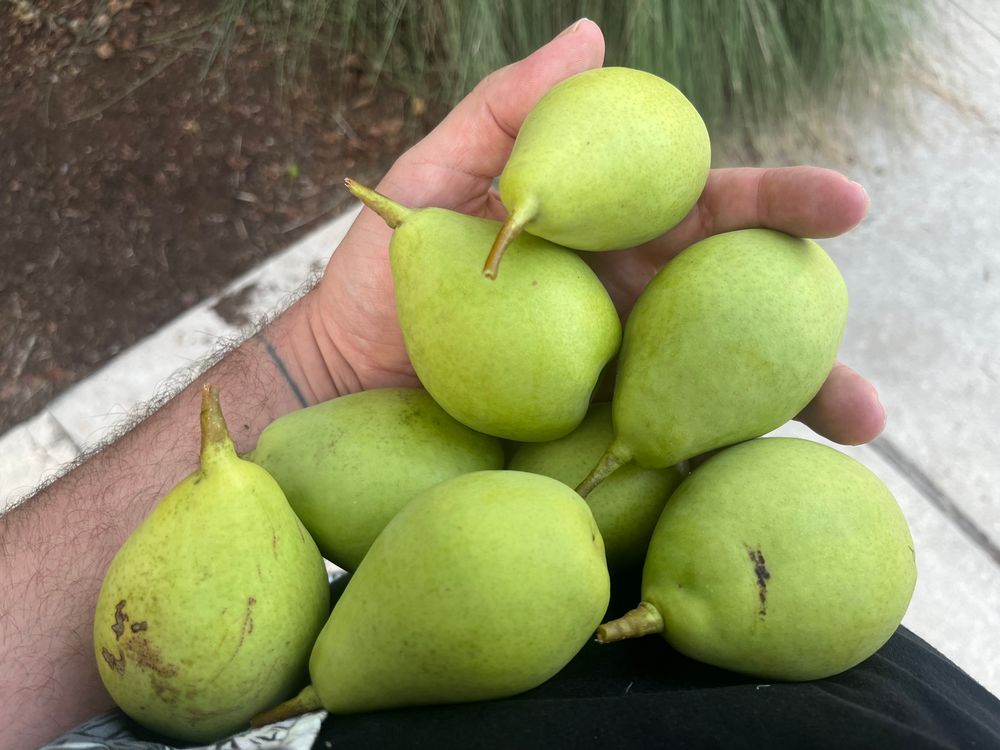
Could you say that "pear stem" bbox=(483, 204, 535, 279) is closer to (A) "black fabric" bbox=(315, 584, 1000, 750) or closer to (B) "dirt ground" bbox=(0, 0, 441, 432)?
(A) "black fabric" bbox=(315, 584, 1000, 750)

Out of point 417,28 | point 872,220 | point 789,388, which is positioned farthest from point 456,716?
point 417,28

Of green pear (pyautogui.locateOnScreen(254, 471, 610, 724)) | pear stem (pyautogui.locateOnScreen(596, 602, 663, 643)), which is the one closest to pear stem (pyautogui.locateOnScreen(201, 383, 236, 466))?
green pear (pyautogui.locateOnScreen(254, 471, 610, 724))

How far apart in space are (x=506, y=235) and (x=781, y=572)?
0.42 m

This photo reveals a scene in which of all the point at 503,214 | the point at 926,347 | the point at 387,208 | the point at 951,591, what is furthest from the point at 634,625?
the point at 926,347

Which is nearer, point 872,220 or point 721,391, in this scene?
point 721,391

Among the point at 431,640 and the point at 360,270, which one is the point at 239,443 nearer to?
the point at 360,270

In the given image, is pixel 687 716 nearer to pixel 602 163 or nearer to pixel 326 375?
pixel 602 163

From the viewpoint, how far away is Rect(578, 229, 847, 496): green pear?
37.2 inches

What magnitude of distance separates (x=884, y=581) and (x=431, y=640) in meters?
0.45

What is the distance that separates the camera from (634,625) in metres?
0.90

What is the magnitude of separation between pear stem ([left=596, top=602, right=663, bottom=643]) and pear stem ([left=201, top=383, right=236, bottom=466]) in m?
0.43

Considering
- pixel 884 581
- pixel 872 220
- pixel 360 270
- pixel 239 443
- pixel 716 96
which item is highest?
pixel 360 270

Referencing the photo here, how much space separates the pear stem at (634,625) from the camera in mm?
882

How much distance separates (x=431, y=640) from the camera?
2.72ft
